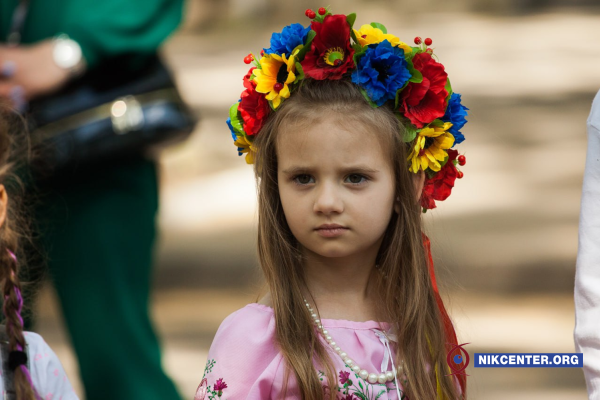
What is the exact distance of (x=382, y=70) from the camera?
2268mm

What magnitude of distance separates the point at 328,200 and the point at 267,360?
1.22 feet

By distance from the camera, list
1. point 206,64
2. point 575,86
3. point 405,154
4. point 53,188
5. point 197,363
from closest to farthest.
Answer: point 405,154 → point 53,188 → point 197,363 → point 575,86 → point 206,64

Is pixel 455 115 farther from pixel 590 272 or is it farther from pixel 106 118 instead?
pixel 106 118

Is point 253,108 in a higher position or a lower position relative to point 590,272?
higher

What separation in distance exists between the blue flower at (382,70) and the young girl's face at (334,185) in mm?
100

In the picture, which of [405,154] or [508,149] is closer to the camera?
[405,154]

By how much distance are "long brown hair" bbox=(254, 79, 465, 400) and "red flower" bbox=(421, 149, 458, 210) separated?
67 mm

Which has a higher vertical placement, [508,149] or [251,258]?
[508,149]

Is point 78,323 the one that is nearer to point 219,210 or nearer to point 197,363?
point 197,363

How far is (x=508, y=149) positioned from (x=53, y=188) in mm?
5302

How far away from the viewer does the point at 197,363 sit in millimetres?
5086

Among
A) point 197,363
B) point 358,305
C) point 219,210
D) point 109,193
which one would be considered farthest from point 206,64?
point 358,305

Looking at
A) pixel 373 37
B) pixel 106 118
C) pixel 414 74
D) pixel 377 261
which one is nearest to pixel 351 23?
pixel 373 37

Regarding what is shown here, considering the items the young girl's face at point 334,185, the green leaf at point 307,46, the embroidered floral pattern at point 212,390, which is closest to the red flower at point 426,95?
the young girl's face at point 334,185
